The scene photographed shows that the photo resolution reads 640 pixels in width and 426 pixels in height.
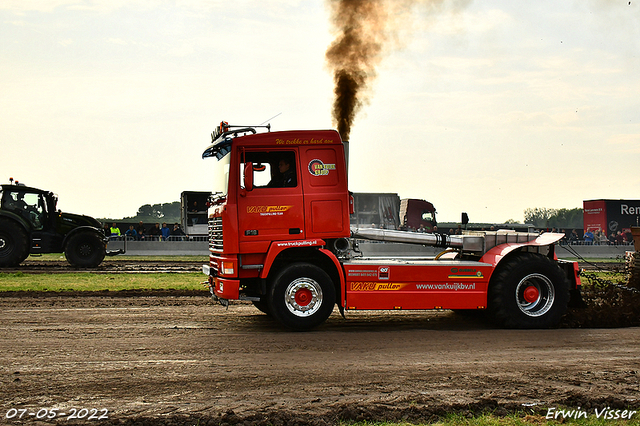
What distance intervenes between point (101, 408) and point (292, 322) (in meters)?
3.98

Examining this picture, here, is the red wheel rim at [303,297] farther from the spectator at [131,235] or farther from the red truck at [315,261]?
the spectator at [131,235]

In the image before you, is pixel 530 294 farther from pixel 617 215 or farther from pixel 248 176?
pixel 617 215

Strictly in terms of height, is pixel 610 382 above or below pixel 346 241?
below

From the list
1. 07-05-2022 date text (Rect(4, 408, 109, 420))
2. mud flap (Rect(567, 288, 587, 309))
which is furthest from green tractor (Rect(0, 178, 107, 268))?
07-05-2022 date text (Rect(4, 408, 109, 420))

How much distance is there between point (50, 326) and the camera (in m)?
8.89

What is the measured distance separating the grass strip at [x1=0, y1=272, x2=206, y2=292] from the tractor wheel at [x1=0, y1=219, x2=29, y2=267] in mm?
2075

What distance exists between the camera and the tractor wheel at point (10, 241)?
18.8 metres

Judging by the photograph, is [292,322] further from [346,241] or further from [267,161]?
[267,161]

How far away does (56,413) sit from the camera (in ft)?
15.9

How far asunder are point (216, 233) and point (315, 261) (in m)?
1.60

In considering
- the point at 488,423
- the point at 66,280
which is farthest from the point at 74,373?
the point at 66,280

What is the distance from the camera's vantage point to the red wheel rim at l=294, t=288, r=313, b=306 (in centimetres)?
877

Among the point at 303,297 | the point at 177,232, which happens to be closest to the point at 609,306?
the point at 303,297

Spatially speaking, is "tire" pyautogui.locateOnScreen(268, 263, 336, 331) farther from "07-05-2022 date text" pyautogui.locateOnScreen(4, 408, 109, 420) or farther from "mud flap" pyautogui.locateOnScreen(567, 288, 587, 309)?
"mud flap" pyautogui.locateOnScreen(567, 288, 587, 309)
